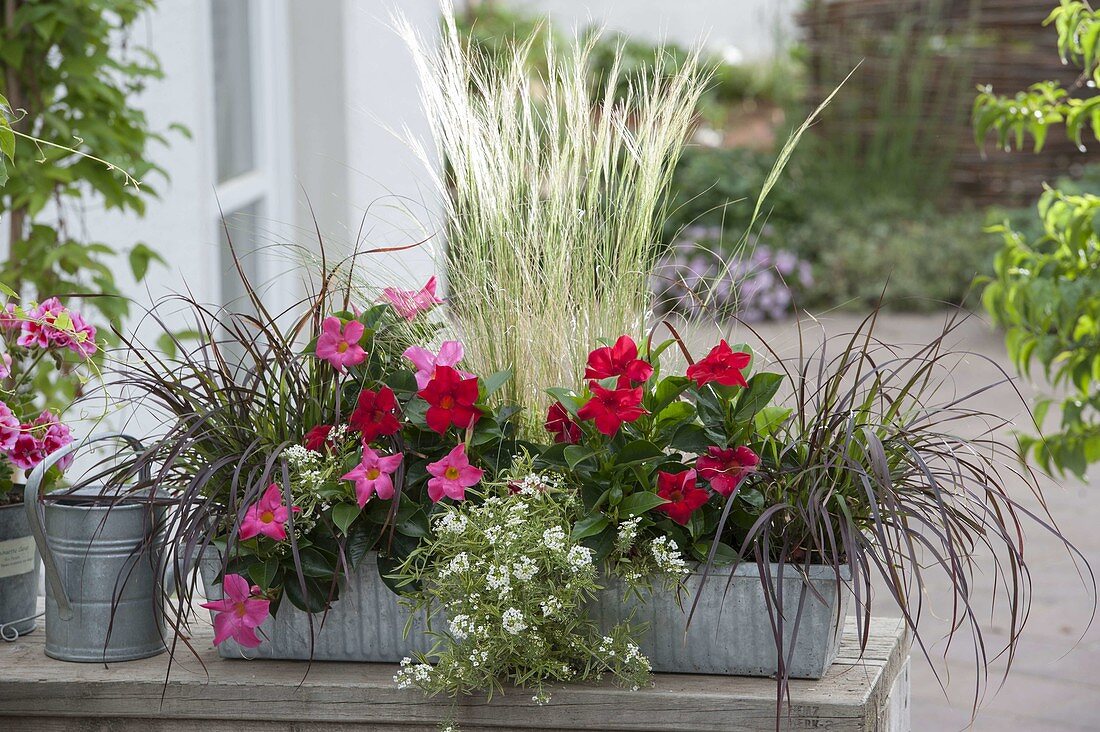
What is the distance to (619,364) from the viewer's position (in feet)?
4.58

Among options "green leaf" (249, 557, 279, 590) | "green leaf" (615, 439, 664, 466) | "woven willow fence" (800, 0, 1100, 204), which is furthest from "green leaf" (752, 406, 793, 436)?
"woven willow fence" (800, 0, 1100, 204)

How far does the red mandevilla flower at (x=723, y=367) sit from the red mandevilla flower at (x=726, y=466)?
0.08m

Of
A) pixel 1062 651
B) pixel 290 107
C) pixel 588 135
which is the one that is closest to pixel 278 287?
pixel 290 107

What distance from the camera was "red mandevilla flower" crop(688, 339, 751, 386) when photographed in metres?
1.39

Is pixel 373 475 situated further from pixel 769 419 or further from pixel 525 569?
pixel 769 419

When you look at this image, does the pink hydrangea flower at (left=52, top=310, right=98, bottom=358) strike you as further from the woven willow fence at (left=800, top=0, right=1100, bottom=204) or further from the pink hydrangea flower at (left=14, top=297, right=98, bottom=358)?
the woven willow fence at (left=800, top=0, right=1100, bottom=204)

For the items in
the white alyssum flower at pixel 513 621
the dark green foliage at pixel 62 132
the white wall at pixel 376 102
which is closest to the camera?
the white alyssum flower at pixel 513 621

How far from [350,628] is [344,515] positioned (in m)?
0.17

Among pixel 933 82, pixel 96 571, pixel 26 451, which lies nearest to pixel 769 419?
pixel 96 571

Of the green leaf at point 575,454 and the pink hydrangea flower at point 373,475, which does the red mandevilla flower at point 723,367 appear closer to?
the green leaf at point 575,454

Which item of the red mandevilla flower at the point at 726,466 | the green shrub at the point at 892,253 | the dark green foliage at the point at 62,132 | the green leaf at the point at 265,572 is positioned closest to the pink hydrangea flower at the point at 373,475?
the green leaf at the point at 265,572

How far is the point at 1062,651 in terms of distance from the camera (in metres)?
3.16

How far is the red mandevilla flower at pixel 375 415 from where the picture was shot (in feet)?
4.72

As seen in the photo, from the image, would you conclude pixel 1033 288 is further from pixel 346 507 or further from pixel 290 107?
pixel 290 107
